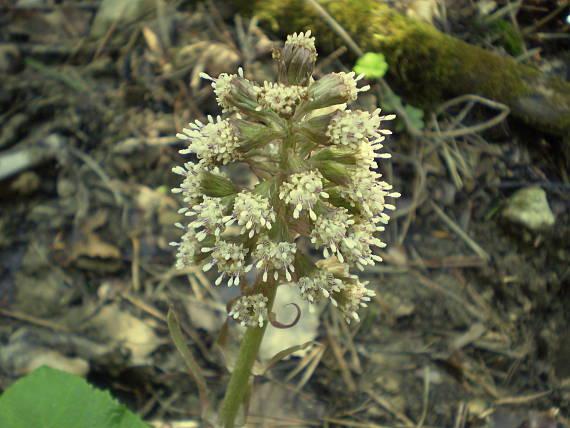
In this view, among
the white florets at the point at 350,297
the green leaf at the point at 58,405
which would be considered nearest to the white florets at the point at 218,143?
the white florets at the point at 350,297

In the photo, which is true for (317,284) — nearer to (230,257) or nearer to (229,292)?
(230,257)

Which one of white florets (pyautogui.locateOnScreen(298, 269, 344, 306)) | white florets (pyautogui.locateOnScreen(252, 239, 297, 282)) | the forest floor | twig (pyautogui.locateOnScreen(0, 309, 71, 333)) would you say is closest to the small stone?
the forest floor

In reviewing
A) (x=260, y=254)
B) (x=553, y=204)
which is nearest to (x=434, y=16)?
(x=553, y=204)

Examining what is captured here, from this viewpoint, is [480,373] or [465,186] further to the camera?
[465,186]

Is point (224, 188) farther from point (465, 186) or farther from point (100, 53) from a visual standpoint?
point (100, 53)

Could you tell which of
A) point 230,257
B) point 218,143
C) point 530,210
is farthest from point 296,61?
point 530,210

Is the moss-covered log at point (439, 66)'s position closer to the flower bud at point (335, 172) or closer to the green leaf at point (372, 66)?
the green leaf at point (372, 66)

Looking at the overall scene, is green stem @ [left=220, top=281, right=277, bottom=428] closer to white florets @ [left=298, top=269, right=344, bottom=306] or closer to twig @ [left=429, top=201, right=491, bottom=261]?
white florets @ [left=298, top=269, right=344, bottom=306]
